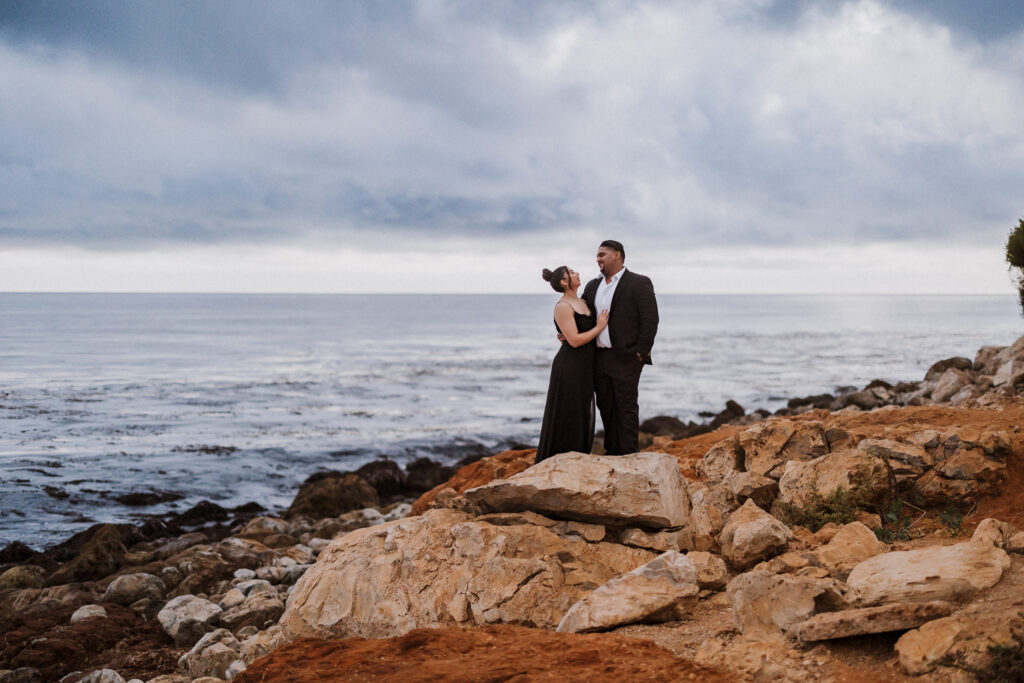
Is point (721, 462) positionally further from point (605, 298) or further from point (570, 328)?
point (570, 328)

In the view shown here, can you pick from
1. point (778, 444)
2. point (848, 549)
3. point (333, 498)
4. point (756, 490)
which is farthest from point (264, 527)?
point (848, 549)

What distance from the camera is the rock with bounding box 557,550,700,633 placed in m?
5.53

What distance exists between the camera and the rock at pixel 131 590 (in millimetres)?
11125

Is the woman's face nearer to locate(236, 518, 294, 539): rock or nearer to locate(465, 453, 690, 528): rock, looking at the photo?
locate(465, 453, 690, 528): rock

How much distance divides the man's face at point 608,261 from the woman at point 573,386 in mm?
478

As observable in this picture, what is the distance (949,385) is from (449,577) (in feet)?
58.9

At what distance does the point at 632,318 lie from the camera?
8531 mm

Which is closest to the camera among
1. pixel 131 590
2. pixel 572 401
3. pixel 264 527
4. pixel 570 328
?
pixel 570 328

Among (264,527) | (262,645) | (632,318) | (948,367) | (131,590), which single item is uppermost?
(632,318)

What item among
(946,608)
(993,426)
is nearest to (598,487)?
(946,608)

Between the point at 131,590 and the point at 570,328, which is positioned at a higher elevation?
the point at 570,328

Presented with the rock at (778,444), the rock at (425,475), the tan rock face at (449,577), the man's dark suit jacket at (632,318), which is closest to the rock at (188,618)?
the tan rock face at (449,577)

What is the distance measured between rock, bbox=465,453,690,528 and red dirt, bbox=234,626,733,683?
1.44 meters

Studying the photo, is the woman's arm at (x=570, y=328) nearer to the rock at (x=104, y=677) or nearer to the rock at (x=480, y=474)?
Answer: the rock at (x=480, y=474)
